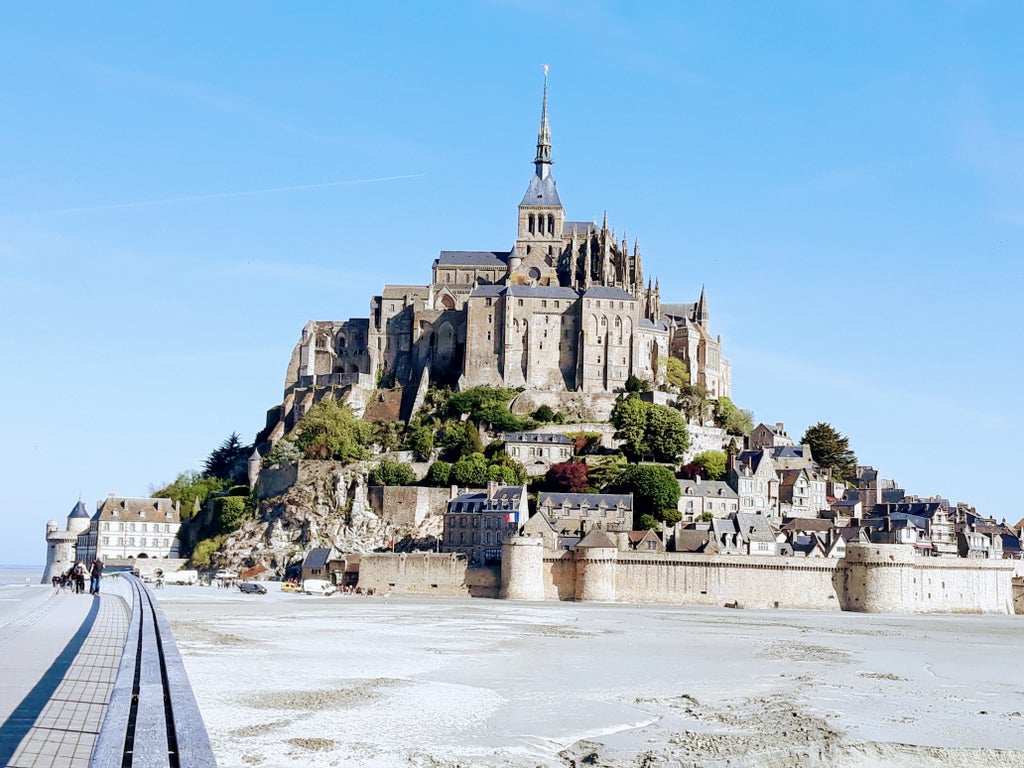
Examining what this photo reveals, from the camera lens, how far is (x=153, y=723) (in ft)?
35.8

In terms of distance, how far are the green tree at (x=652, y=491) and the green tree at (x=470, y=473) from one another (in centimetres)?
859

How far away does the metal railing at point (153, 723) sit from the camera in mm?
9625

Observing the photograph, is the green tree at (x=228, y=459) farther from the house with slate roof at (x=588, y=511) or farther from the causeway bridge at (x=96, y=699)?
the causeway bridge at (x=96, y=699)

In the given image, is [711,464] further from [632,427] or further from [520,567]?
[520,567]

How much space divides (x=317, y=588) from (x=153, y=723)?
56.6 m

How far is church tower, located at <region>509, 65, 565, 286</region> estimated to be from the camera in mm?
96000

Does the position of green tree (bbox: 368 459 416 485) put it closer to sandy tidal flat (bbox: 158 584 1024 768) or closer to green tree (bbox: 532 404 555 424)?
green tree (bbox: 532 404 555 424)

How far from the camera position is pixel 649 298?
96312 mm

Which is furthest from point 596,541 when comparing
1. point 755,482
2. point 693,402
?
point 693,402

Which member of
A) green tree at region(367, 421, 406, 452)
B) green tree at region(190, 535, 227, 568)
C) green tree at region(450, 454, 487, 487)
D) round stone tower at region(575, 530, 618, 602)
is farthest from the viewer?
green tree at region(367, 421, 406, 452)

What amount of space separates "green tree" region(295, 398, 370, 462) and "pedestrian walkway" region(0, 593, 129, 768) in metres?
48.4

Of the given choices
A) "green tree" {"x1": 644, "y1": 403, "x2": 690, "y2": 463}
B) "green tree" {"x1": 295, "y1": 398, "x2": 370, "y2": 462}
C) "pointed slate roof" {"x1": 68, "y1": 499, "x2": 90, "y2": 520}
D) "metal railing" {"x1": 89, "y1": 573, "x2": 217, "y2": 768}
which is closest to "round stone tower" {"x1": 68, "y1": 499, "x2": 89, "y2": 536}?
"pointed slate roof" {"x1": 68, "y1": 499, "x2": 90, "y2": 520}

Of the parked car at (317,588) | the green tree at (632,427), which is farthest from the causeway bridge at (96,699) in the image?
the green tree at (632,427)

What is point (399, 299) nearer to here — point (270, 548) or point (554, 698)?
point (270, 548)
